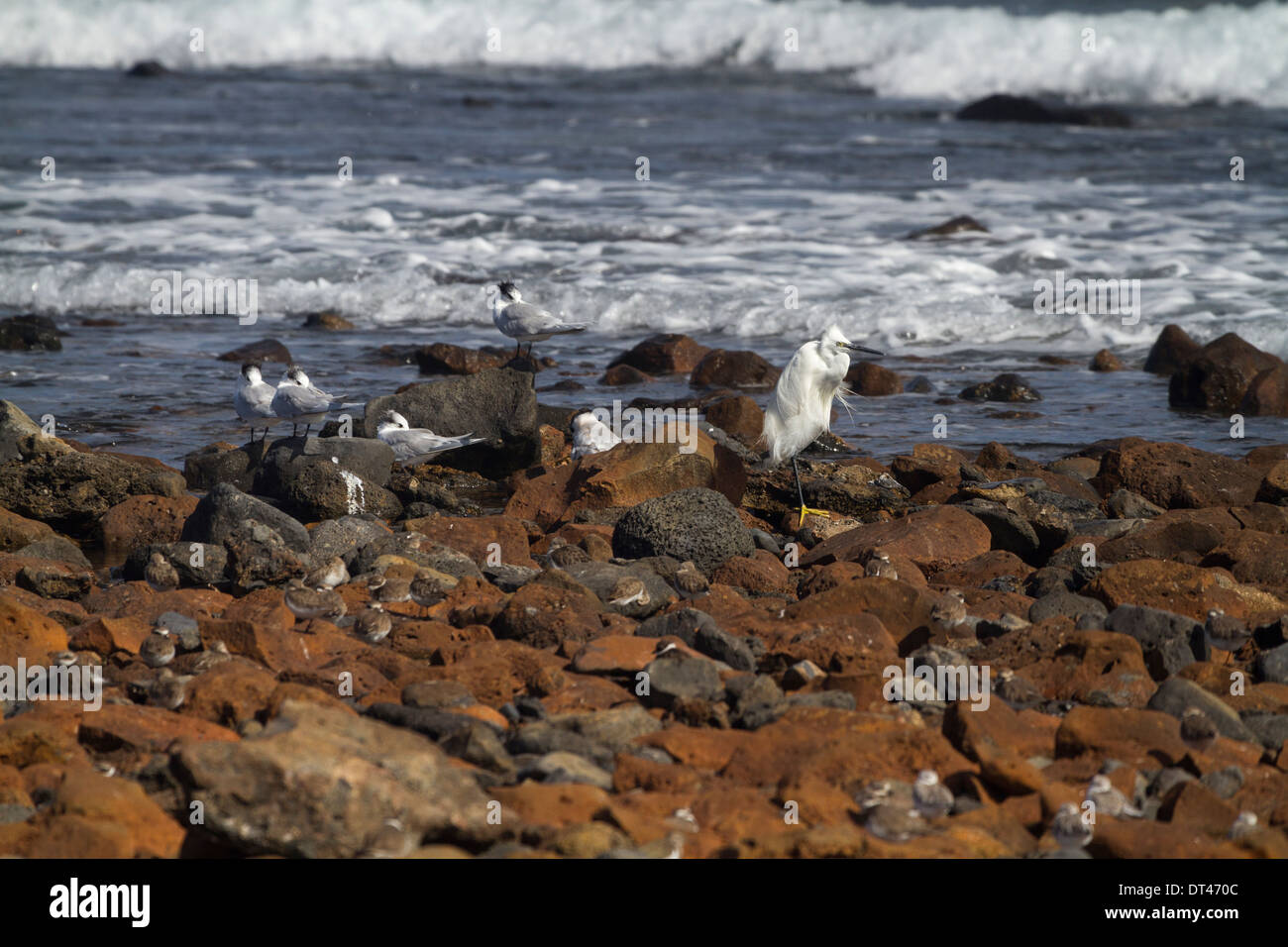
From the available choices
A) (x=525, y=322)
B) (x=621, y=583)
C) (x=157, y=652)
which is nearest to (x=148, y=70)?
(x=525, y=322)

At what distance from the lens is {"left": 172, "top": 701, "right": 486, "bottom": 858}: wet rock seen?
325 centimetres

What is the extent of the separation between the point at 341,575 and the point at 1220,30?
89.3 ft

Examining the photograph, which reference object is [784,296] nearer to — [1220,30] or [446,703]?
[446,703]

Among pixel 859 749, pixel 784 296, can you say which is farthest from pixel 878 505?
pixel 784 296

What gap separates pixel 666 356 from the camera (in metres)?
10.4

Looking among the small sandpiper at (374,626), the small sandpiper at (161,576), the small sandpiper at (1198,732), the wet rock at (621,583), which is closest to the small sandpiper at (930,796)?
the small sandpiper at (1198,732)

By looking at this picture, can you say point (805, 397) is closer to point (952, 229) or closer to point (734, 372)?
point (734, 372)

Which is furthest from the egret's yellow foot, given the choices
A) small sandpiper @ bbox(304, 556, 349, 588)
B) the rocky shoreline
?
small sandpiper @ bbox(304, 556, 349, 588)

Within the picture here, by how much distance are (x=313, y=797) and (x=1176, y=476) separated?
5482mm

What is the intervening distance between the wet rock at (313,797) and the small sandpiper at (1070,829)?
1.48m

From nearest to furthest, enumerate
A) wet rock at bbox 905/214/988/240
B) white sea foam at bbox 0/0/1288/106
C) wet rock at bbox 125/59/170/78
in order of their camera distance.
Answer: wet rock at bbox 905/214/988/240 → white sea foam at bbox 0/0/1288/106 → wet rock at bbox 125/59/170/78

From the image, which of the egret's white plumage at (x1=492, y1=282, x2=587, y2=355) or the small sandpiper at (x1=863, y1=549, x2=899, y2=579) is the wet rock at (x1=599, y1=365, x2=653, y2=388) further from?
the small sandpiper at (x1=863, y1=549, x2=899, y2=579)

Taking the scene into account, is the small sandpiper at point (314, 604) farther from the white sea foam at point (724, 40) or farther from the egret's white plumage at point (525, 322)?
the white sea foam at point (724, 40)

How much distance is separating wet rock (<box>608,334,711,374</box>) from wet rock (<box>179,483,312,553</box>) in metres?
4.60
